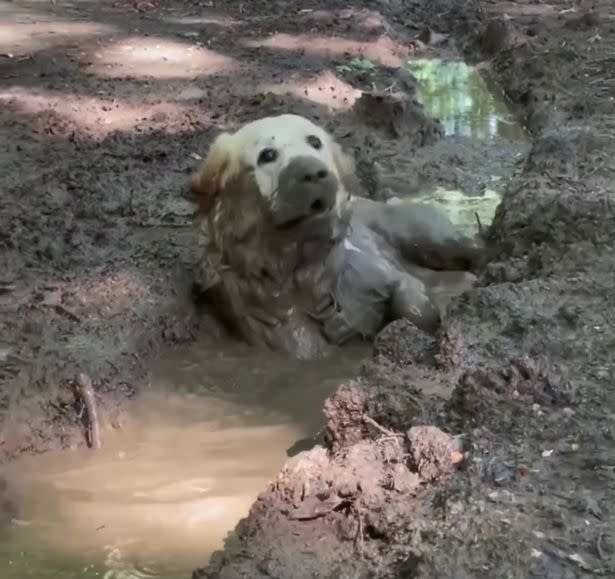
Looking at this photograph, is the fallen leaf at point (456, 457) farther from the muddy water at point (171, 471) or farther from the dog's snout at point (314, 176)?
the dog's snout at point (314, 176)

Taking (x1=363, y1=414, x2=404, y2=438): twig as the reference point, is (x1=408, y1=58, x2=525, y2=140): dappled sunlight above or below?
below

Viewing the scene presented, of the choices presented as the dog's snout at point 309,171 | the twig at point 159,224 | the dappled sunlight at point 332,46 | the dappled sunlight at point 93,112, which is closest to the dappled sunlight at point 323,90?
the dappled sunlight at point 93,112

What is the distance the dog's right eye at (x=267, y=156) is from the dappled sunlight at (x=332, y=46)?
5.03 meters

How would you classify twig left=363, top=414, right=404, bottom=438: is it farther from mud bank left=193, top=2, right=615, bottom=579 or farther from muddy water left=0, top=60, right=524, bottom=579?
muddy water left=0, top=60, right=524, bottom=579

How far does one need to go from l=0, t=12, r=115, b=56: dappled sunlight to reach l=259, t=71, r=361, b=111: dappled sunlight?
2.45m

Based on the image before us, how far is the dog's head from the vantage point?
178 inches

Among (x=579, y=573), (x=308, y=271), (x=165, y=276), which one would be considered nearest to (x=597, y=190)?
(x=308, y=271)

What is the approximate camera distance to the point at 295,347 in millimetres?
5082

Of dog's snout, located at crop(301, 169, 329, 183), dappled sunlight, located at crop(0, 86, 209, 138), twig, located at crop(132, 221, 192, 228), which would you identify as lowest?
dappled sunlight, located at crop(0, 86, 209, 138)

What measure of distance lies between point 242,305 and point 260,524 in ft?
6.84

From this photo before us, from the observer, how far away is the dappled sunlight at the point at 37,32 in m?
9.69

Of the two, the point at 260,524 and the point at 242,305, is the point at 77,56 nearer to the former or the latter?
the point at 242,305

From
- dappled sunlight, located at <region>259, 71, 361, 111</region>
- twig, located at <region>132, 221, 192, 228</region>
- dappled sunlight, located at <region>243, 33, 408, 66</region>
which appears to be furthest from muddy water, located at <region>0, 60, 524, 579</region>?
dappled sunlight, located at <region>243, 33, 408, 66</region>

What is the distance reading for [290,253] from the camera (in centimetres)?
490
